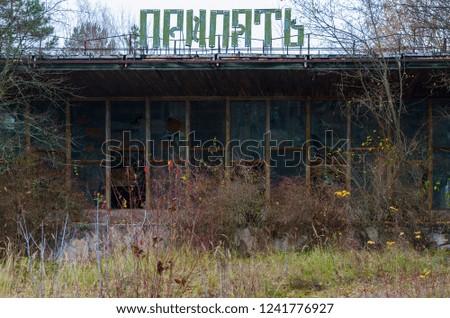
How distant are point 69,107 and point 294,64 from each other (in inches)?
258

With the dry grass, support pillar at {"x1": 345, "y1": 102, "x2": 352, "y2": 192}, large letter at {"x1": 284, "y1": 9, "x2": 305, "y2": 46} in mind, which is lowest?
the dry grass

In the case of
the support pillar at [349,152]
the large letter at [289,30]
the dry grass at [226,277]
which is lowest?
the dry grass at [226,277]

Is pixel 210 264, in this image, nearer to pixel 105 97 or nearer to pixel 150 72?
pixel 150 72

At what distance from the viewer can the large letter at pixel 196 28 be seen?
16.8 m

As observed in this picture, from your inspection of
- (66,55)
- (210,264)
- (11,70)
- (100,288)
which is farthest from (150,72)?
(100,288)

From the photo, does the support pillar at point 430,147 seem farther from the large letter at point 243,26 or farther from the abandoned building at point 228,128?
the large letter at point 243,26

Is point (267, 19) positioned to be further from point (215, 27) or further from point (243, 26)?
point (215, 27)

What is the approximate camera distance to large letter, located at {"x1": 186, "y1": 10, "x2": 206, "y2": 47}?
1684 cm

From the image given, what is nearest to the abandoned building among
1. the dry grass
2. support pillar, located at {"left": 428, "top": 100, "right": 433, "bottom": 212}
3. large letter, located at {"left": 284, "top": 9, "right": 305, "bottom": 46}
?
support pillar, located at {"left": 428, "top": 100, "right": 433, "bottom": 212}

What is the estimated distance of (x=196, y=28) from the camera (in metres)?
16.9

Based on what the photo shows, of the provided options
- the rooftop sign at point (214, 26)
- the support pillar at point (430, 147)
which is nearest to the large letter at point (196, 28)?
the rooftop sign at point (214, 26)

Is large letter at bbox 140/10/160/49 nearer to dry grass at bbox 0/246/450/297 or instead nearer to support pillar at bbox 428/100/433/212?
support pillar at bbox 428/100/433/212

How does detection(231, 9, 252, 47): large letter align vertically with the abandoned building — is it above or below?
above

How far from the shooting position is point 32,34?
15234 mm
